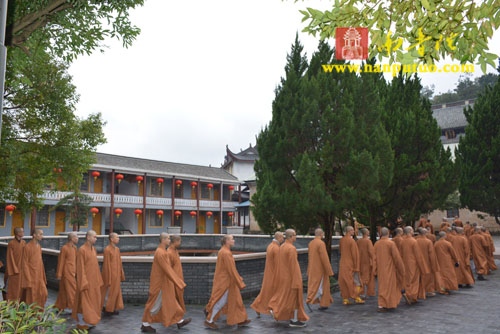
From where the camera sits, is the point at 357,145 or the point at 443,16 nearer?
the point at 443,16

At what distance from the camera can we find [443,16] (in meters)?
4.93

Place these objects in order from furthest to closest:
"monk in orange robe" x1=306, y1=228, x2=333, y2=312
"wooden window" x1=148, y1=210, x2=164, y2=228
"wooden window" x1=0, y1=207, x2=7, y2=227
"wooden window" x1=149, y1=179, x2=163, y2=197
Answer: "wooden window" x1=149, y1=179, x2=163, y2=197, "wooden window" x1=148, y1=210, x2=164, y2=228, "wooden window" x1=0, y1=207, x2=7, y2=227, "monk in orange robe" x1=306, y1=228, x2=333, y2=312

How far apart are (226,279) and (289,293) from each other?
1.26m

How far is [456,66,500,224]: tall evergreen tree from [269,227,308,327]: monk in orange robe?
17.4 metres

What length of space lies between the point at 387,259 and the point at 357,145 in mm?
3881

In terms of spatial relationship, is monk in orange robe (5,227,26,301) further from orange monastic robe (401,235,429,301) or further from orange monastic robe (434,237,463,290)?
orange monastic robe (434,237,463,290)

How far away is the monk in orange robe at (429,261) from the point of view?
1096 cm

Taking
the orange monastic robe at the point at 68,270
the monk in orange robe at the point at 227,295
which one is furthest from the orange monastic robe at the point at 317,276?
the orange monastic robe at the point at 68,270

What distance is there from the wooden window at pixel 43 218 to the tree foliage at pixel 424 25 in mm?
28265

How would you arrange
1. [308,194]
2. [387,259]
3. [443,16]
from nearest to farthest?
[443,16] < [387,259] < [308,194]

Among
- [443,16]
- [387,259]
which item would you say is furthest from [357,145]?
[443,16]

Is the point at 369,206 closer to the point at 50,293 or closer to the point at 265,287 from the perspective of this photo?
the point at 265,287

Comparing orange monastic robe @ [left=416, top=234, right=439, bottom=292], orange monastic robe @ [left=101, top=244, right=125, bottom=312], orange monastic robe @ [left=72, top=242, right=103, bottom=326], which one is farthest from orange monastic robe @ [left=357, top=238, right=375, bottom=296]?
orange monastic robe @ [left=72, top=242, right=103, bottom=326]

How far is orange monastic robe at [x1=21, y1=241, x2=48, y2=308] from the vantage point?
28.2 feet
